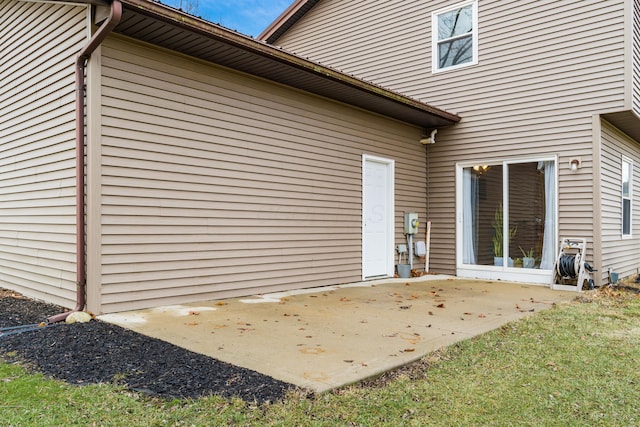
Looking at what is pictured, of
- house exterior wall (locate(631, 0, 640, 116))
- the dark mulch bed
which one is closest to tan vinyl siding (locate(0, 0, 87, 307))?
the dark mulch bed

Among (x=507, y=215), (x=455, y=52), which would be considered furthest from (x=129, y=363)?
(x=455, y=52)

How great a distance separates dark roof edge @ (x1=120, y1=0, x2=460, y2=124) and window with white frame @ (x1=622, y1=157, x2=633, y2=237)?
15.6 ft

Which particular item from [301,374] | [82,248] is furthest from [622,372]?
[82,248]

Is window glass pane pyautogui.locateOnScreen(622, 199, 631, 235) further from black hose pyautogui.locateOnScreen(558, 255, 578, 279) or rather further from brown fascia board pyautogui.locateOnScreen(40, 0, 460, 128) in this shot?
brown fascia board pyautogui.locateOnScreen(40, 0, 460, 128)

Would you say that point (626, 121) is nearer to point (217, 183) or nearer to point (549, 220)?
point (549, 220)

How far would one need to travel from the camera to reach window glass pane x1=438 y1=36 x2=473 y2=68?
347 inches

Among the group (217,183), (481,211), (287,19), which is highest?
(287,19)

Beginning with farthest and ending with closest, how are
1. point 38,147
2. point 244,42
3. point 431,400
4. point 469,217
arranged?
point 469,217 → point 38,147 → point 244,42 → point 431,400

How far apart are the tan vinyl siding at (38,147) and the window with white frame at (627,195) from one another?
29.7 feet

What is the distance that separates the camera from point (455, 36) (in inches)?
353

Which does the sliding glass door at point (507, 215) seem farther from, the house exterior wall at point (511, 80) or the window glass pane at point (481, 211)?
the house exterior wall at point (511, 80)

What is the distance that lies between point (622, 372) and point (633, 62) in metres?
5.90

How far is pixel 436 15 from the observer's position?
30.1 feet

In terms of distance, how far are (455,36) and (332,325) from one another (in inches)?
268
